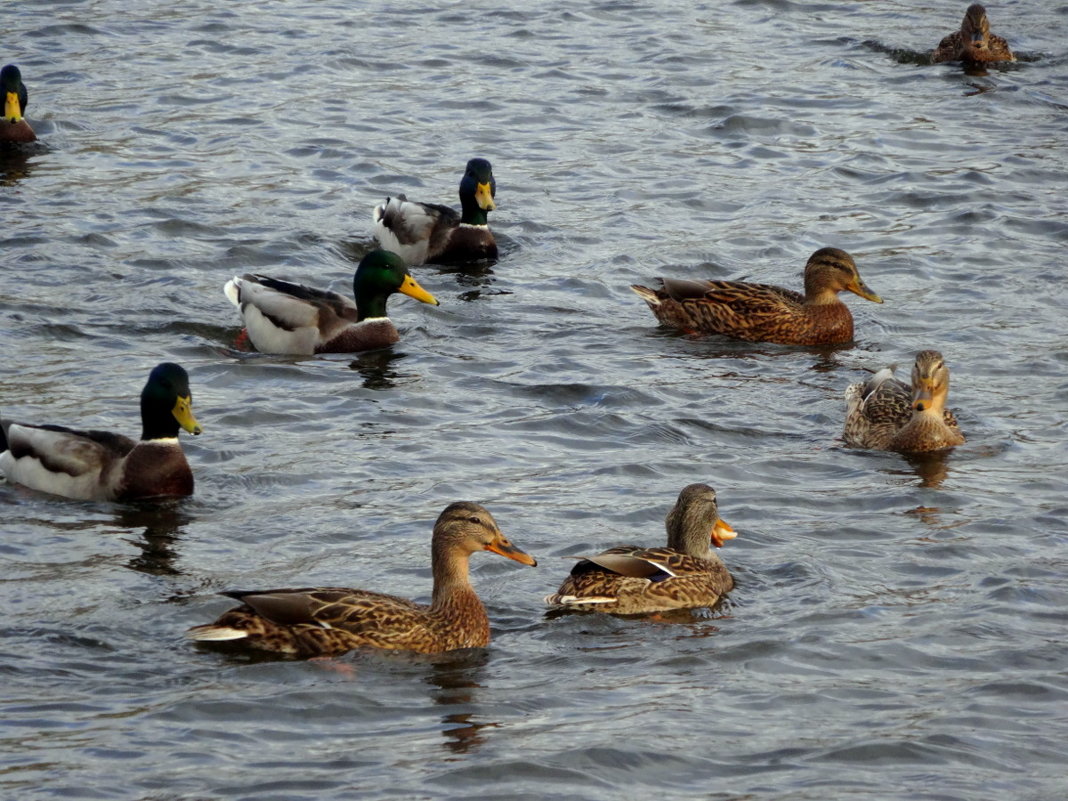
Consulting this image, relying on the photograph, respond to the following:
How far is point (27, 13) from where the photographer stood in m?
23.7

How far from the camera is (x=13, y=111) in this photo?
62.6ft

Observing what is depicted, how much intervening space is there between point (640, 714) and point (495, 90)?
47.1 feet

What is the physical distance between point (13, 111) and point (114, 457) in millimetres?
8870

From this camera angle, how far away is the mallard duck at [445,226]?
54.4 ft

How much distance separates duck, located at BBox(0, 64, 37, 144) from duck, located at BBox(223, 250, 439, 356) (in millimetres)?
5282

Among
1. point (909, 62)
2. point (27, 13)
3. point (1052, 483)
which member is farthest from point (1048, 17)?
point (1052, 483)

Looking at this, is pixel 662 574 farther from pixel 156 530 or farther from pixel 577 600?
pixel 156 530

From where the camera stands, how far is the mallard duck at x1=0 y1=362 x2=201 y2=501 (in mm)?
11117

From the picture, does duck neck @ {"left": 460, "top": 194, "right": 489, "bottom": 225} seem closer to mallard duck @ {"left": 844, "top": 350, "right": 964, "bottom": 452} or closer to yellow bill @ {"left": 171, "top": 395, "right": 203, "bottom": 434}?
mallard duck @ {"left": 844, "top": 350, "right": 964, "bottom": 452}

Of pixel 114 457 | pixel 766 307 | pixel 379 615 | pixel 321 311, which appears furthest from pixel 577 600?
pixel 766 307

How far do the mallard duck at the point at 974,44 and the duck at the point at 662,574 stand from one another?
524 inches

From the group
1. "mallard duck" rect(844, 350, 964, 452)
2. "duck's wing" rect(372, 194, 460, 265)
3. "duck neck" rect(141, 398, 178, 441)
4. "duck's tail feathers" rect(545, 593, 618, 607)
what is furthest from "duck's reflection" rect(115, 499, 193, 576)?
"duck's wing" rect(372, 194, 460, 265)

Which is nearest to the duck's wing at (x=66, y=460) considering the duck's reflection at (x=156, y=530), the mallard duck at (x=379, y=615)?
the duck's reflection at (x=156, y=530)

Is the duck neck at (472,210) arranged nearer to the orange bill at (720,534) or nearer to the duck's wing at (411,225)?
the duck's wing at (411,225)
